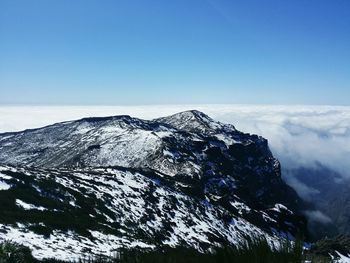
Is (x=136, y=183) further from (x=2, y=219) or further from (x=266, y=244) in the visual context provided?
(x=266, y=244)

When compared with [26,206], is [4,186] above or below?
above

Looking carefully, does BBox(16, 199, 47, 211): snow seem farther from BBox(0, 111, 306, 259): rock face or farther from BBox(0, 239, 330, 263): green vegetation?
BBox(0, 239, 330, 263): green vegetation

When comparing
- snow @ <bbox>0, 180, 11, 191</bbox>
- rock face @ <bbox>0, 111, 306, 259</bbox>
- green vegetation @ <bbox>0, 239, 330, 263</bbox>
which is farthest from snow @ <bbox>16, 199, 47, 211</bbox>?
green vegetation @ <bbox>0, 239, 330, 263</bbox>

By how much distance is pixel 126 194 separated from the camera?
235ft

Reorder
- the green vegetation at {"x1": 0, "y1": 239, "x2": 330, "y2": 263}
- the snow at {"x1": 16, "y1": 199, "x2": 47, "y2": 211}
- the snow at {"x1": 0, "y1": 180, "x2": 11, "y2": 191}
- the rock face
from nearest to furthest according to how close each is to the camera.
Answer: the green vegetation at {"x1": 0, "y1": 239, "x2": 330, "y2": 263} → the rock face → the snow at {"x1": 16, "y1": 199, "x2": 47, "y2": 211} → the snow at {"x1": 0, "y1": 180, "x2": 11, "y2": 191}

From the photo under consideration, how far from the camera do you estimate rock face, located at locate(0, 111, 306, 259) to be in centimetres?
3541

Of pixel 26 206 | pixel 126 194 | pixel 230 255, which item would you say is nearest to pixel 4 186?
pixel 26 206

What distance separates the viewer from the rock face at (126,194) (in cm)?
3541

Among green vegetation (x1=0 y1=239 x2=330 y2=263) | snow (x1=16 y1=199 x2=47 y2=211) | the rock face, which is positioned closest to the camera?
green vegetation (x1=0 y1=239 x2=330 y2=263)

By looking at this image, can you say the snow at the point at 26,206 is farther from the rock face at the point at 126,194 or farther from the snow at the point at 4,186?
the snow at the point at 4,186

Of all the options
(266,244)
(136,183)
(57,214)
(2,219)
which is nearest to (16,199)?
(57,214)

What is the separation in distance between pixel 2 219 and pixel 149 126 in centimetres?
16455

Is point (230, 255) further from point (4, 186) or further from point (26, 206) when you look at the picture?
point (4, 186)

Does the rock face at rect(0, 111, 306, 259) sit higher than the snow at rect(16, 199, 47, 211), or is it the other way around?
the snow at rect(16, 199, 47, 211)
